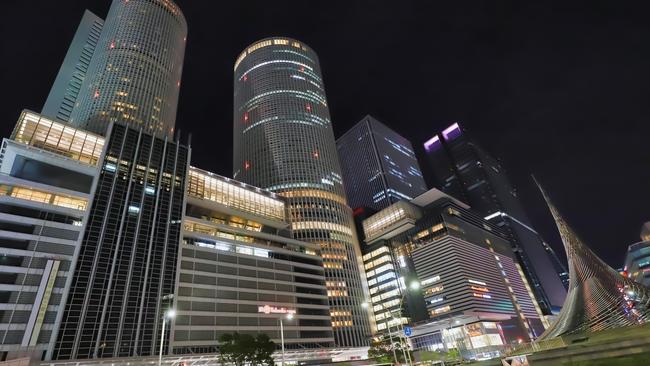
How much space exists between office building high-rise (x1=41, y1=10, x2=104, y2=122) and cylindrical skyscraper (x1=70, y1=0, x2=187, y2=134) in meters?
16.2

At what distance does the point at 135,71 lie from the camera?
139 metres

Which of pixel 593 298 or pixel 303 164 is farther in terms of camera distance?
pixel 303 164

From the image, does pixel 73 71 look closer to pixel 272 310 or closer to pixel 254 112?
pixel 254 112

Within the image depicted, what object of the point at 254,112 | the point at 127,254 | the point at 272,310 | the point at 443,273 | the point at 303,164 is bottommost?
the point at 272,310

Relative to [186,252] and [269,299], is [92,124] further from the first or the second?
[269,299]

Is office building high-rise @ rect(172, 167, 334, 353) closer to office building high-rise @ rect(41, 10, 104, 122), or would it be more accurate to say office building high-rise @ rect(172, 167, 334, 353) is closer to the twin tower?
the twin tower

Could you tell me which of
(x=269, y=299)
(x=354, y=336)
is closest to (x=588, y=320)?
(x=269, y=299)

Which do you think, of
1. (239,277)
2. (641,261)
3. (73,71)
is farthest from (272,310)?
(73,71)

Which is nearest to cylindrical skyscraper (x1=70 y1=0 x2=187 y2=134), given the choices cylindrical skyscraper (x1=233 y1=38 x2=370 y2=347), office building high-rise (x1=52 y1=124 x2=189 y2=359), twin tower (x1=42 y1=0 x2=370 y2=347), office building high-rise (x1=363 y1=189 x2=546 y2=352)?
twin tower (x1=42 y1=0 x2=370 y2=347)

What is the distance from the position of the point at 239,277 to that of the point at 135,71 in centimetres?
10061

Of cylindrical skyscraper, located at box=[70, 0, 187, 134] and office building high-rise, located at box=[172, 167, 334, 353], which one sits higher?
cylindrical skyscraper, located at box=[70, 0, 187, 134]

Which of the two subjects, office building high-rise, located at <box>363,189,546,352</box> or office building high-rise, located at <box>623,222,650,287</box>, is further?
office building high-rise, located at <box>363,189,546,352</box>

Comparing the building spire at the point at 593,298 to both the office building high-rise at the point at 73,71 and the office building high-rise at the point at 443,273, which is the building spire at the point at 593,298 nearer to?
the office building high-rise at the point at 443,273

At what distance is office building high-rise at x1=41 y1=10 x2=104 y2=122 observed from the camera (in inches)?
5625
